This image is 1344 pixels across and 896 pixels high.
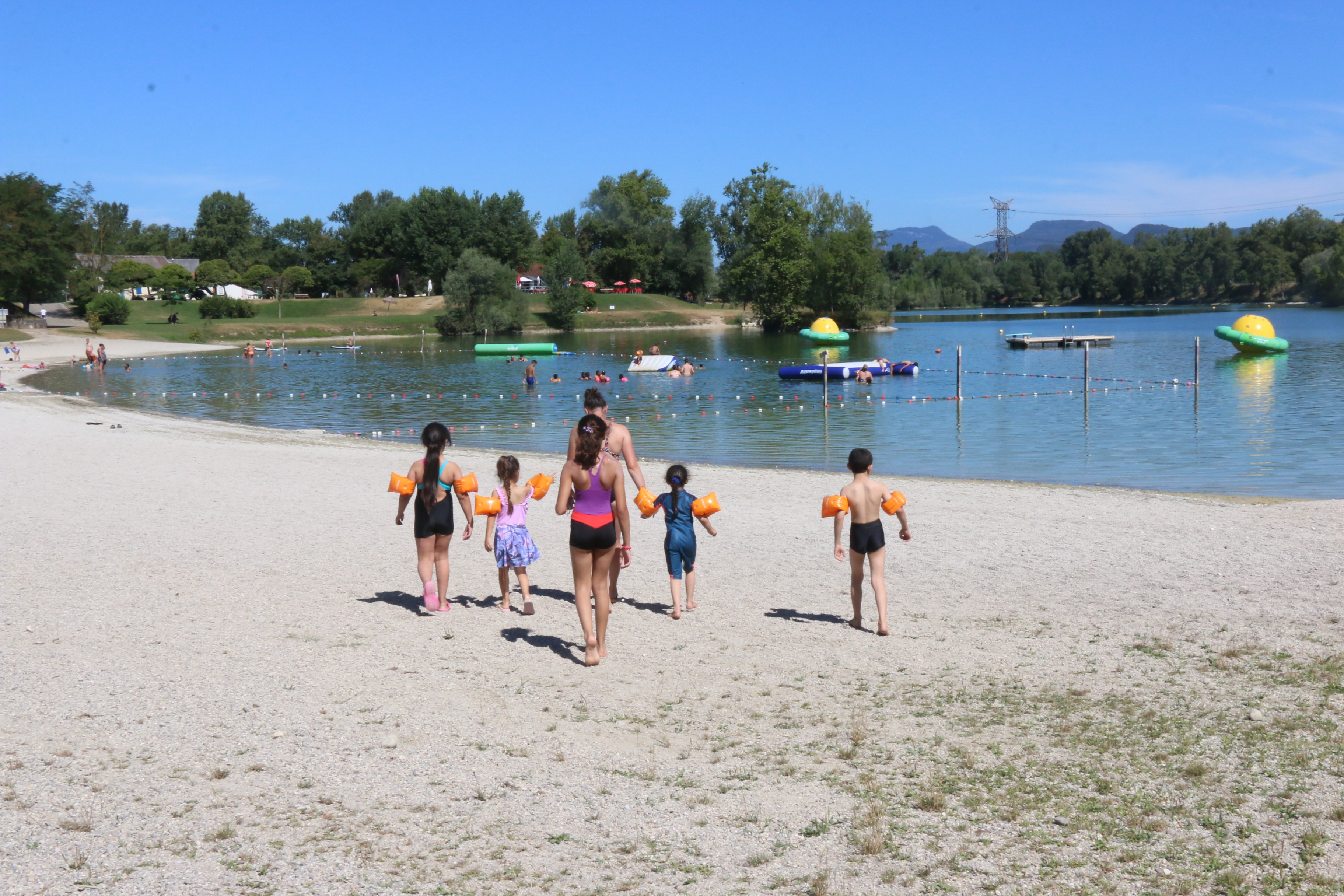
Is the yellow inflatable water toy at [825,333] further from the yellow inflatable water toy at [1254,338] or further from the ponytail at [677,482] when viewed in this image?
the ponytail at [677,482]

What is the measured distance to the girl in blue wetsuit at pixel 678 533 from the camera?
31.0ft

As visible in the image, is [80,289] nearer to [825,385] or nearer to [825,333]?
[825,333]

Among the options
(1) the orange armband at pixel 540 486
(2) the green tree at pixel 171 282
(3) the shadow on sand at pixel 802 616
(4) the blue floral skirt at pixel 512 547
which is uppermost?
(2) the green tree at pixel 171 282

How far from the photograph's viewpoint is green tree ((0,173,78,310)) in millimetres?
75938

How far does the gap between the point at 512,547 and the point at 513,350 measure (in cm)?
6080

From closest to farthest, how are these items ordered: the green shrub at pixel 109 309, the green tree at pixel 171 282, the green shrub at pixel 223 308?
the green shrub at pixel 109 309, the green shrub at pixel 223 308, the green tree at pixel 171 282

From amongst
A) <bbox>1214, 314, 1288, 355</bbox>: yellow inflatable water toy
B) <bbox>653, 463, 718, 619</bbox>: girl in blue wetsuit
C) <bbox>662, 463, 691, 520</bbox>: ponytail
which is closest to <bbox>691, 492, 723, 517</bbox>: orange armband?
<bbox>653, 463, 718, 619</bbox>: girl in blue wetsuit

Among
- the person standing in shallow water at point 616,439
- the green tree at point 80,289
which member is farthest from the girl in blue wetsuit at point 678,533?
the green tree at point 80,289

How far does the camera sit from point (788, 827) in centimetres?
525

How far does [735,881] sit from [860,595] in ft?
15.6

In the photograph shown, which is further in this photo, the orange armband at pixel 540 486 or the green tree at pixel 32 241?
the green tree at pixel 32 241

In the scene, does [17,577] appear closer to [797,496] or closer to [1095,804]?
[1095,804]

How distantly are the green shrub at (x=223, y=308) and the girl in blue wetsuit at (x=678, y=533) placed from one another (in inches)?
3560

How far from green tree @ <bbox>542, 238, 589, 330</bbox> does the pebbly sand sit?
8926 cm
